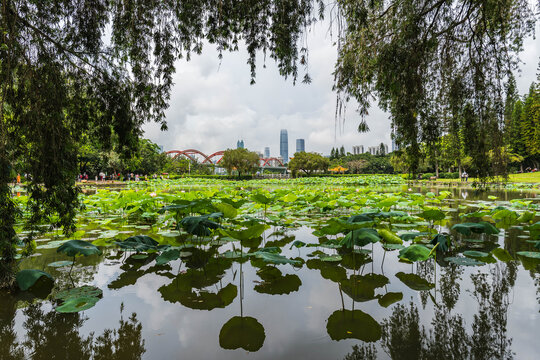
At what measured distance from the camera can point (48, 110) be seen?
2.16 metres

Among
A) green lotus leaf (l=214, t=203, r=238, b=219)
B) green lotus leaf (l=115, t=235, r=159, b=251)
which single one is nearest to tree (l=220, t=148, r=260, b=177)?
green lotus leaf (l=214, t=203, r=238, b=219)

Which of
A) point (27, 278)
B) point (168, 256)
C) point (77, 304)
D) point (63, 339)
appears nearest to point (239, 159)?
point (168, 256)

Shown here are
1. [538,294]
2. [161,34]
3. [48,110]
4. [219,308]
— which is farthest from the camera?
[161,34]

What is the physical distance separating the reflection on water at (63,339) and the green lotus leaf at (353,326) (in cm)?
101

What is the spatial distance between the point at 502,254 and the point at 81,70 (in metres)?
4.83

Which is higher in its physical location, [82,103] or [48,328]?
[82,103]

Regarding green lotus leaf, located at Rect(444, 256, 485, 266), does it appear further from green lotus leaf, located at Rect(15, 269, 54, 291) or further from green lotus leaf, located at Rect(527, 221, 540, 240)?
green lotus leaf, located at Rect(15, 269, 54, 291)

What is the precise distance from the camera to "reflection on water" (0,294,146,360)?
4.32 ft

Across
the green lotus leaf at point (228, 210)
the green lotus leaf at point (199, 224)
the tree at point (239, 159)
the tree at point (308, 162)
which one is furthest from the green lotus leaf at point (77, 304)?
the tree at point (308, 162)

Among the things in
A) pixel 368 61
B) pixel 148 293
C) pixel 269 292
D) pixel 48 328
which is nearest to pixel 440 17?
pixel 368 61

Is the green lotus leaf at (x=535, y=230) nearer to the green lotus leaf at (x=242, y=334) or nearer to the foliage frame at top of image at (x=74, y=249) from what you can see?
the green lotus leaf at (x=242, y=334)

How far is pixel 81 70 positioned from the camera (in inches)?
111

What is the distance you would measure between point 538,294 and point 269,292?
1943 mm

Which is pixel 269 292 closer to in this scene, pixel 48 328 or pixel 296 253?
pixel 296 253
